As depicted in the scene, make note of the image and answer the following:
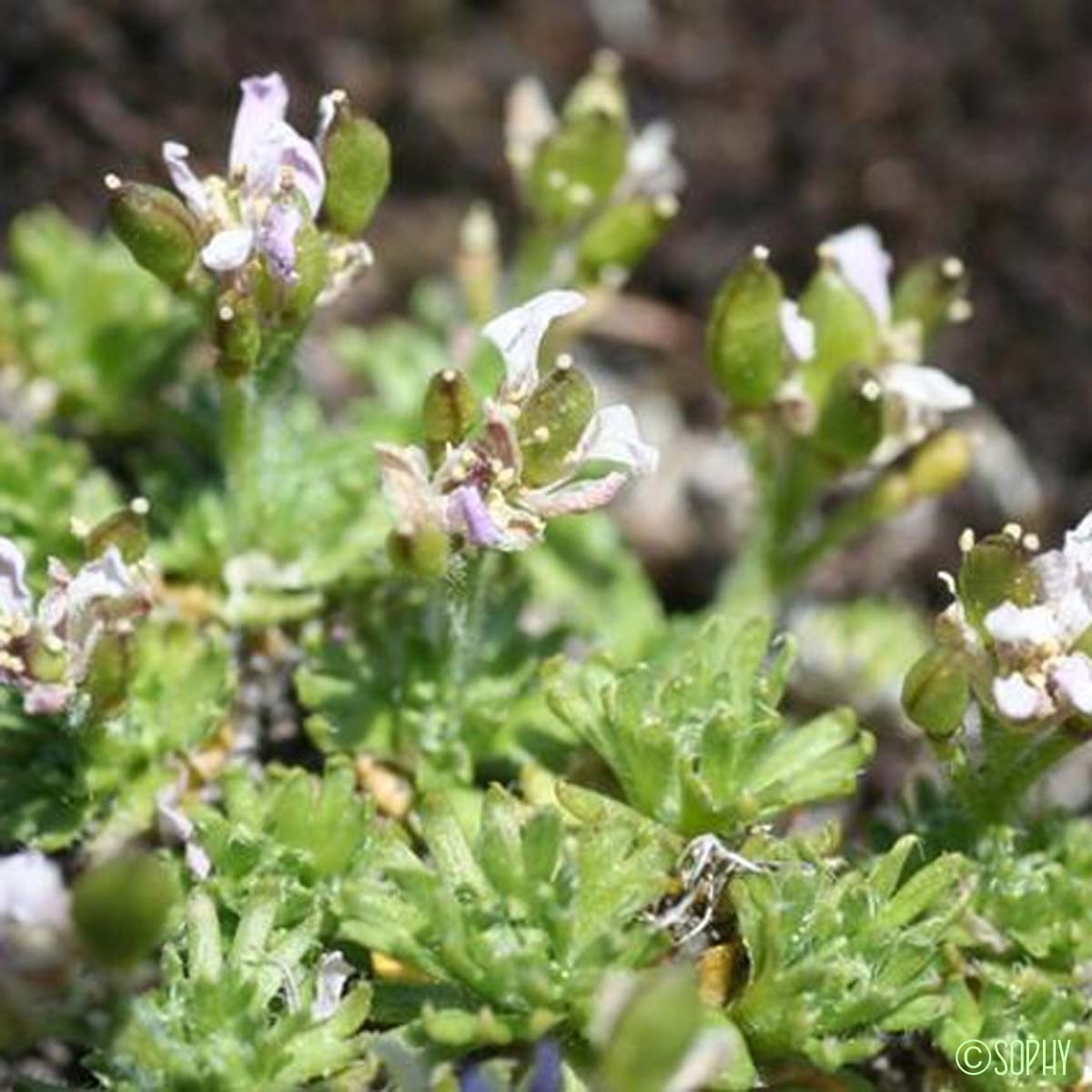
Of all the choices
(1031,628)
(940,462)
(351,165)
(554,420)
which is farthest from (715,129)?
(1031,628)

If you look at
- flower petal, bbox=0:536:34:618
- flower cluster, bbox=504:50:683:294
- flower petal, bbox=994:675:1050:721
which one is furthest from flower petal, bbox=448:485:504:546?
flower cluster, bbox=504:50:683:294

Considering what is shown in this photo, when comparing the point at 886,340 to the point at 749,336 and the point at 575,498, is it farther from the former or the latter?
the point at 575,498

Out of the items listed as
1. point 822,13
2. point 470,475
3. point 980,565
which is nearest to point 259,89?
point 470,475

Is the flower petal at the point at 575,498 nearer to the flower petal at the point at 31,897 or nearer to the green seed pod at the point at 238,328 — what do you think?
the green seed pod at the point at 238,328

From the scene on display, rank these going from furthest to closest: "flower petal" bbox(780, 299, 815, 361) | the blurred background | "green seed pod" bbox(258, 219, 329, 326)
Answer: the blurred background → "flower petal" bbox(780, 299, 815, 361) → "green seed pod" bbox(258, 219, 329, 326)

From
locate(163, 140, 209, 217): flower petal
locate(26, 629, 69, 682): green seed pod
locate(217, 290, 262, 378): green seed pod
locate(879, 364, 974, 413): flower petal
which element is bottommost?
locate(879, 364, 974, 413): flower petal

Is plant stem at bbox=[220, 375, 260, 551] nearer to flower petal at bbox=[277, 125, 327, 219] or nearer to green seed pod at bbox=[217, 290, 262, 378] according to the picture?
green seed pod at bbox=[217, 290, 262, 378]

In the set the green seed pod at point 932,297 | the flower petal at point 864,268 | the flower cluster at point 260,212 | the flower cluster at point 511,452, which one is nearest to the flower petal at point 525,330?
the flower cluster at point 511,452

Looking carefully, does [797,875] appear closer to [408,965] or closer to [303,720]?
[408,965]
